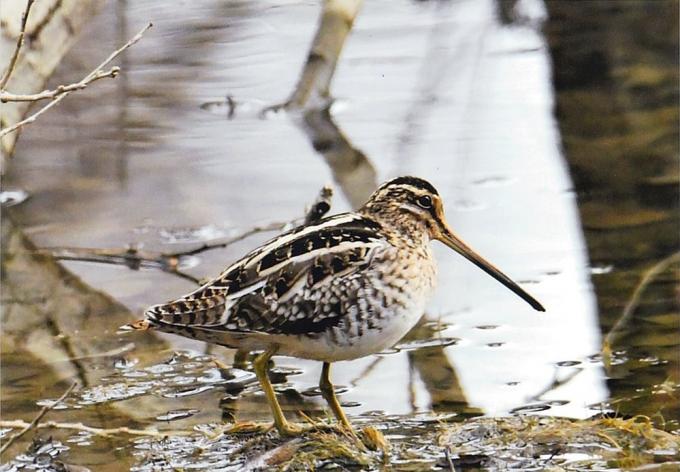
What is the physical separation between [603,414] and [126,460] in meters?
1.53

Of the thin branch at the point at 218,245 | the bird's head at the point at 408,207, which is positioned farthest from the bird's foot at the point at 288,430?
the thin branch at the point at 218,245

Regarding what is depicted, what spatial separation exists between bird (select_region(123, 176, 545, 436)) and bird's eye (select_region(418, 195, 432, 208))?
0.19 meters

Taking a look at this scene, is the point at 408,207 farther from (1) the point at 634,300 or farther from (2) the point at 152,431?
(1) the point at 634,300

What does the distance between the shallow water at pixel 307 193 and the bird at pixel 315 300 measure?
0.58 m

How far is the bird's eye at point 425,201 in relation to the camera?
4793mm

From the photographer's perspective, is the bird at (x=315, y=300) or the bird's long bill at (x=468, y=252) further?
the bird's long bill at (x=468, y=252)

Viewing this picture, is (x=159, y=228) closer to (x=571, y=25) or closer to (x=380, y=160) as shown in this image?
(x=380, y=160)

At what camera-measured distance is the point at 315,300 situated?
14.5 feet

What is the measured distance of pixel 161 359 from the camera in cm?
576

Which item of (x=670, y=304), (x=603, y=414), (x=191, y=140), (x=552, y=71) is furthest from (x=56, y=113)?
(x=603, y=414)

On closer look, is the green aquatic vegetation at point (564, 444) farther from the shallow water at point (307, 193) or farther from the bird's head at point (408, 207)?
the bird's head at point (408, 207)

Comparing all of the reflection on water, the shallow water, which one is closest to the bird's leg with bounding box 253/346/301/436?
the shallow water

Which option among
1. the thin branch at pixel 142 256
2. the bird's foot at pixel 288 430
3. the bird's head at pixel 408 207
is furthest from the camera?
the thin branch at pixel 142 256


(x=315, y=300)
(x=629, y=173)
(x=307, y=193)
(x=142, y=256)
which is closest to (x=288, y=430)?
(x=315, y=300)
